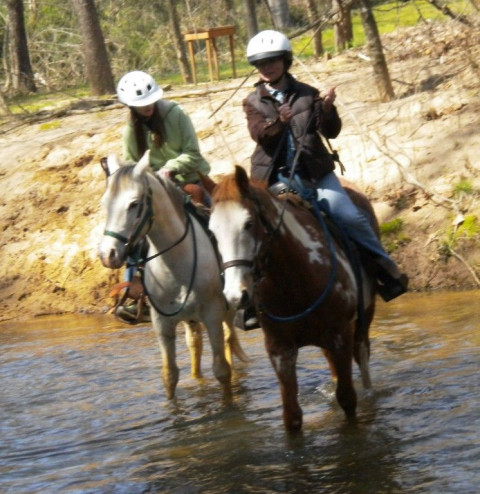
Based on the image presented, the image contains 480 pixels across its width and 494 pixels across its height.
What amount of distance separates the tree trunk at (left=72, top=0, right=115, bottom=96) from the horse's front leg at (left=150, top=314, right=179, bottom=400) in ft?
43.8

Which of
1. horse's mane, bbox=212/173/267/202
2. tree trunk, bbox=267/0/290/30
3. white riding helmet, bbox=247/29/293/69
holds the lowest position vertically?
horse's mane, bbox=212/173/267/202

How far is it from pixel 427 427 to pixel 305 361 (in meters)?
2.96

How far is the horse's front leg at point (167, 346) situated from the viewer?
9.41 metres

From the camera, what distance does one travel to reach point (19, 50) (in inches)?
1054

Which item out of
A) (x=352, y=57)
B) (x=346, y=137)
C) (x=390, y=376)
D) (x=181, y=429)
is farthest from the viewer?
(x=352, y=57)

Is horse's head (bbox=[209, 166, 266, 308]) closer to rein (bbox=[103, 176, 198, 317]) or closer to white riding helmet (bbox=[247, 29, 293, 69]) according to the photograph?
white riding helmet (bbox=[247, 29, 293, 69])

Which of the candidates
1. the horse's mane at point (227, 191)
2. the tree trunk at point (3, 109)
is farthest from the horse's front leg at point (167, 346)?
the tree trunk at point (3, 109)

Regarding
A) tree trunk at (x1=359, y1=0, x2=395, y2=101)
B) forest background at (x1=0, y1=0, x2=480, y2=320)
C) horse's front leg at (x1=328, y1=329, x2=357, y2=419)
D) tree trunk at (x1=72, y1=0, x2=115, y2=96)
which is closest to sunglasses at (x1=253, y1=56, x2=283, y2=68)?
horse's front leg at (x1=328, y1=329, x2=357, y2=419)

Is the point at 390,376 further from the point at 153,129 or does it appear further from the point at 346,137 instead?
the point at 346,137

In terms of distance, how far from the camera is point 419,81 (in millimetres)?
17094

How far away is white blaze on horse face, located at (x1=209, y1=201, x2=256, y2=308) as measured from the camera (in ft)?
21.6

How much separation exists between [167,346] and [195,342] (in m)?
1.07

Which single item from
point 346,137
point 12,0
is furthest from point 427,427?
point 12,0

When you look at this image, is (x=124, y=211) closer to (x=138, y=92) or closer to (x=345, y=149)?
(x=138, y=92)
